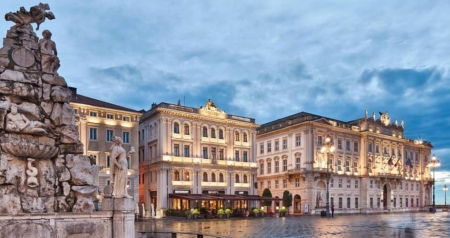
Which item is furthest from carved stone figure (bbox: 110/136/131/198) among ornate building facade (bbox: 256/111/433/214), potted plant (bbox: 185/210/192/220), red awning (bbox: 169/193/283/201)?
ornate building facade (bbox: 256/111/433/214)

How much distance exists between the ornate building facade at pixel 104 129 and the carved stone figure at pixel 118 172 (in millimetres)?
33258

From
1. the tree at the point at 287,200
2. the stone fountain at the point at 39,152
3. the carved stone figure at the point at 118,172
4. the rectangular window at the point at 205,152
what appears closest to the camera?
the stone fountain at the point at 39,152

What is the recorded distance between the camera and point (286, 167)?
69.3 metres

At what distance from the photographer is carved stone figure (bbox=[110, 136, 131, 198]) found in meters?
12.6

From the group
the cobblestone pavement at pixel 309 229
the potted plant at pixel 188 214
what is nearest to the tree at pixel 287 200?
the potted plant at pixel 188 214

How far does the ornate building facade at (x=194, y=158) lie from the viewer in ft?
175

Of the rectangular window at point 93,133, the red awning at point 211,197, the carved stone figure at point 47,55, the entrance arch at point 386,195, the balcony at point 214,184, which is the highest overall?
the carved stone figure at point 47,55

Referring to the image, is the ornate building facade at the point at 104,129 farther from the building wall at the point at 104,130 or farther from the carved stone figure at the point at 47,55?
the carved stone figure at the point at 47,55

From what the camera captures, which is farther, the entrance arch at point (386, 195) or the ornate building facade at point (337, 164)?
the entrance arch at point (386, 195)

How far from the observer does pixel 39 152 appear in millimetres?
11781

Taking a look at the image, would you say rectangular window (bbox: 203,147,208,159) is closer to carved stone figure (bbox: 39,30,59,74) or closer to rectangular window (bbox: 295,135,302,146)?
rectangular window (bbox: 295,135,302,146)

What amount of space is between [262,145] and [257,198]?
65.0 feet

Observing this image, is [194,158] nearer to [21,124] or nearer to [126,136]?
[126,136]

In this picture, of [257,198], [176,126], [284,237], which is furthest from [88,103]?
[284,237]
